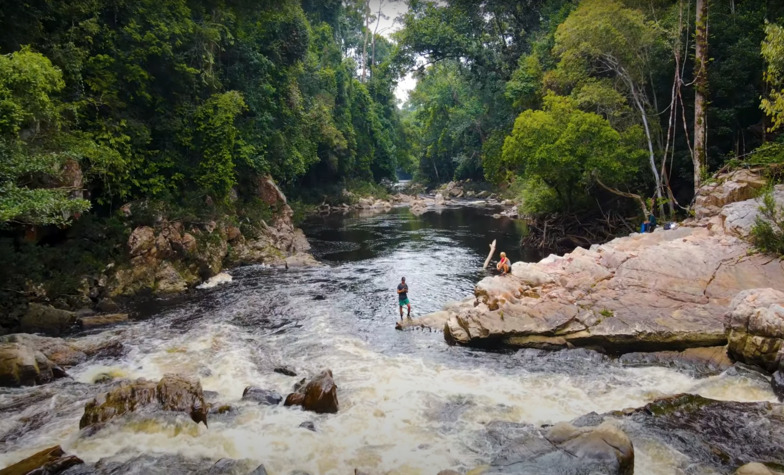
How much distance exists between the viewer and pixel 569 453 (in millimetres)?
6891

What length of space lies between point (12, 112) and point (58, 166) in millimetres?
2566

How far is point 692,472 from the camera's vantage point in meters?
7.16

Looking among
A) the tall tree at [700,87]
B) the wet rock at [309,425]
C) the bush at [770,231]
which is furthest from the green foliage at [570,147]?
the wet rock at [309,425]

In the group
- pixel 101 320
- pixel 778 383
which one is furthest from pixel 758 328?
pixel 101 320

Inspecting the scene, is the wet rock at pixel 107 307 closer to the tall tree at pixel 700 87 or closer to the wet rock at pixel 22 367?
the wet rock at pixel 22 367

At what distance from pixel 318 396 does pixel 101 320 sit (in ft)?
31.0

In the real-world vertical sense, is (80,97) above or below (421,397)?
above

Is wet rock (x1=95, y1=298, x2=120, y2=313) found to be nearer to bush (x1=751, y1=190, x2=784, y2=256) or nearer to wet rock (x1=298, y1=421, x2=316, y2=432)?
wet rock (x1=298, y1=421, x2=316, y2=432)

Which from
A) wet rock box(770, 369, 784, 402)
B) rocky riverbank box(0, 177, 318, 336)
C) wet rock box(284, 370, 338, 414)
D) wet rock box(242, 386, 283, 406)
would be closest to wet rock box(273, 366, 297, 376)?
wet rock box(242, 386, 283, 406)

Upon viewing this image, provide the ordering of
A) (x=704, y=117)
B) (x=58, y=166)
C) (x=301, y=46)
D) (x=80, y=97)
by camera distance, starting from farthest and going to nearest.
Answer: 1. (x=301, y=46)
2. (x=704, y=117)
3. (x=80, y=97)
4. (x=58, y=166)

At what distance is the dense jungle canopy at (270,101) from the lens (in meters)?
14.8

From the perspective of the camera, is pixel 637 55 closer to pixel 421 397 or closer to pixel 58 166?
pixel 421 397

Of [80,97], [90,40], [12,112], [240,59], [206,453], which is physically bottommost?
[206,453]

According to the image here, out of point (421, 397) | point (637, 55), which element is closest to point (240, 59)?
point (637, 55)
